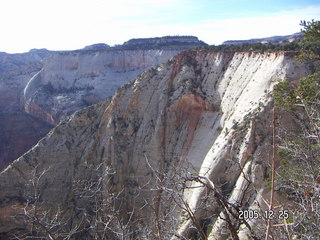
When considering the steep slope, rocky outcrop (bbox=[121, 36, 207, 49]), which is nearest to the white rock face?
rocky outcrop (bbox=[121, 36, 207, 49])

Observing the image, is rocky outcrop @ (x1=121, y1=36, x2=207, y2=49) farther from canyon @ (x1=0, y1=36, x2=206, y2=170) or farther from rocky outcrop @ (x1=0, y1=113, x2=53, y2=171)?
rocky outcrop @ (x1=0, y1=113, x2=53, y2=171)

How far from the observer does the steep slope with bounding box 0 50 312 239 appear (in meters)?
19.0

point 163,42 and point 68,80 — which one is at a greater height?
point 163,42

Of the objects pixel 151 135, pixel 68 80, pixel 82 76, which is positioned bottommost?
pixel 151 135

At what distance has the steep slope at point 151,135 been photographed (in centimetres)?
1898

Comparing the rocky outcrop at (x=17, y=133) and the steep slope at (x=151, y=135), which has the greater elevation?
the steep slope at (x=151, y=135)

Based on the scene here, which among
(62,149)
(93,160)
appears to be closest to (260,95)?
(93,160)

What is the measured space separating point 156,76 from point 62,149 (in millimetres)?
10299

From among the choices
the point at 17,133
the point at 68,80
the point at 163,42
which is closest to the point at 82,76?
the point at 68,80

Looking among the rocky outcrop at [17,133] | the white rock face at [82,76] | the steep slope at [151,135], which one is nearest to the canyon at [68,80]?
the white rock face at [82,76]

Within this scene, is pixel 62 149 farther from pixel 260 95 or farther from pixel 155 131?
pixel 260 95

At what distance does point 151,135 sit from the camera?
23094 millimetres

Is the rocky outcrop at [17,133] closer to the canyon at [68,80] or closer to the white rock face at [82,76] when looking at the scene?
the canyon at [68,80]

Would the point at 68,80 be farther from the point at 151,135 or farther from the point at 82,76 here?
the point at 151,135
